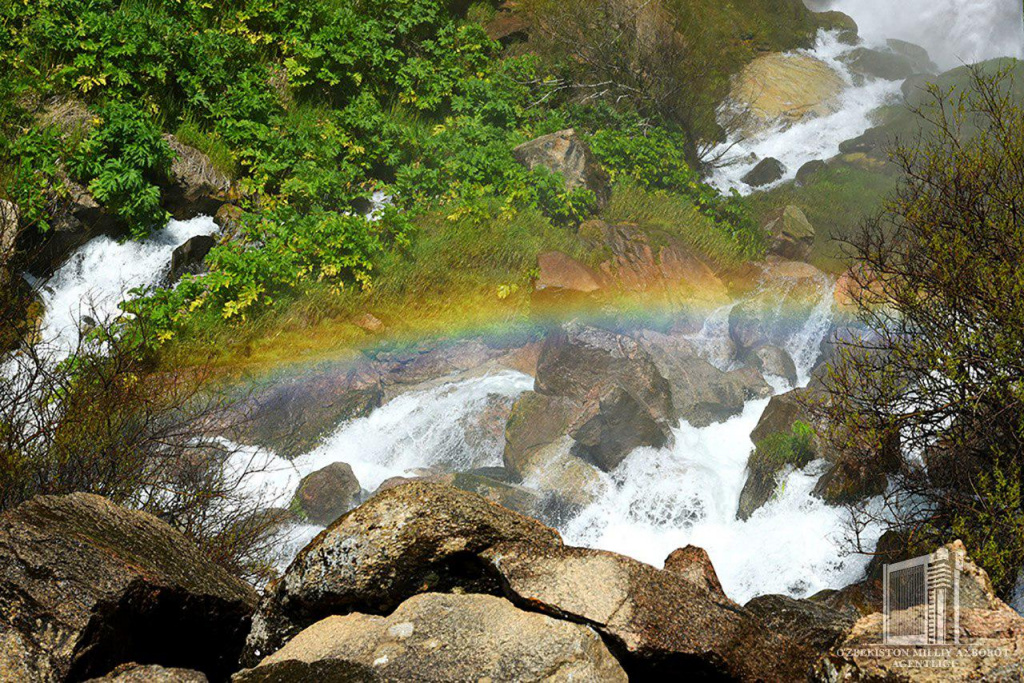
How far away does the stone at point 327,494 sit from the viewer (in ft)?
29.3

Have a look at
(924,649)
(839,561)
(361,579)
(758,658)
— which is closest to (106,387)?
(361,579)

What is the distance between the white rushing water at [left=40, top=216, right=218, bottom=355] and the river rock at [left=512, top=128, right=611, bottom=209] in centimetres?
582

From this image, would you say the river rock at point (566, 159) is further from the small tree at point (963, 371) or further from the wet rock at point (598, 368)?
the small tree at point (963, 371)

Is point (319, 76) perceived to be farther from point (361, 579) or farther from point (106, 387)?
point (361, 579)

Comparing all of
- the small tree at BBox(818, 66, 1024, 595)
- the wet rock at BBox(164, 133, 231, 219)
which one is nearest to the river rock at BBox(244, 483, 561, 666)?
the small tree at BBox(818, 66, 1024, 595)

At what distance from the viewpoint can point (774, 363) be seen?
1216 cm

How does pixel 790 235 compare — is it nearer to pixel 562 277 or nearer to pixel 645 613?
pixel 562 277

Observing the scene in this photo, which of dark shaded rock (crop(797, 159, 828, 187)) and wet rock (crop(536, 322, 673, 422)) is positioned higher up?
dark shaded rock (crop(797, 159, 828, 187))

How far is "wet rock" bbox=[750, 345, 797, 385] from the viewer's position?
39.6ft

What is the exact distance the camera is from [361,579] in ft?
11.0

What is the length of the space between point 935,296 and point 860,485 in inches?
89.6

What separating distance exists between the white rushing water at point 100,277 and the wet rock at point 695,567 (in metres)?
7.93

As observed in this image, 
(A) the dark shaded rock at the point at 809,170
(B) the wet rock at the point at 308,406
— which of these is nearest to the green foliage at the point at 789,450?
(B) the wet rock at the point at 308,406

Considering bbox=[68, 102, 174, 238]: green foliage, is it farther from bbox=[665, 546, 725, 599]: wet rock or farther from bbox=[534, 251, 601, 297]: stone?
bbox=[665, 546, 725, 599]: wet rock
